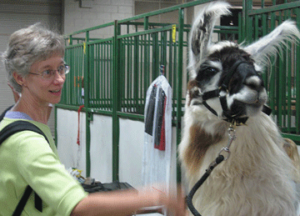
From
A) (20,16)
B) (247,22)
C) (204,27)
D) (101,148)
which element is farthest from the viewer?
(20,16)

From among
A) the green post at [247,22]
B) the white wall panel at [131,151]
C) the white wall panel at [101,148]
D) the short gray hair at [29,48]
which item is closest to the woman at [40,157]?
the short gray hair at [29,48]

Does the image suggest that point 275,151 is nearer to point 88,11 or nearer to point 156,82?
point 156,82

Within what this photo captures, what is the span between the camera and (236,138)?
1.90 m

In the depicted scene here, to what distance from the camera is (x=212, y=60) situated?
196 cm

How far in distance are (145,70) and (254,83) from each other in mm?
2934

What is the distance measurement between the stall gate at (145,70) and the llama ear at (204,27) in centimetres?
70

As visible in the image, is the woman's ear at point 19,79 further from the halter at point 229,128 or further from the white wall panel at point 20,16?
the white wall panel at point 20,16

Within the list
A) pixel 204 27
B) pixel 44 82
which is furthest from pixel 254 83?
pixel 44 82

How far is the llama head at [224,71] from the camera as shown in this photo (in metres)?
1.76

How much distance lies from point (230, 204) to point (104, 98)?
4184mm

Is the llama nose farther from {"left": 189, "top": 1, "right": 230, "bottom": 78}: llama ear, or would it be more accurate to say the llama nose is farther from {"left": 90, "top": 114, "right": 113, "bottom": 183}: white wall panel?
{"left": 90, "top": 114, "right": 113, "bottom": 183}: white wall panel

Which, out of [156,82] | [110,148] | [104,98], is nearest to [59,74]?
[156,82]

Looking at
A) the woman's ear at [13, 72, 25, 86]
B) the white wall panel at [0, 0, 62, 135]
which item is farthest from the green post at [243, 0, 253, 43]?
the white wall panel at [0, 0, 62, 135]

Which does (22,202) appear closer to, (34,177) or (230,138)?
(34,177)
